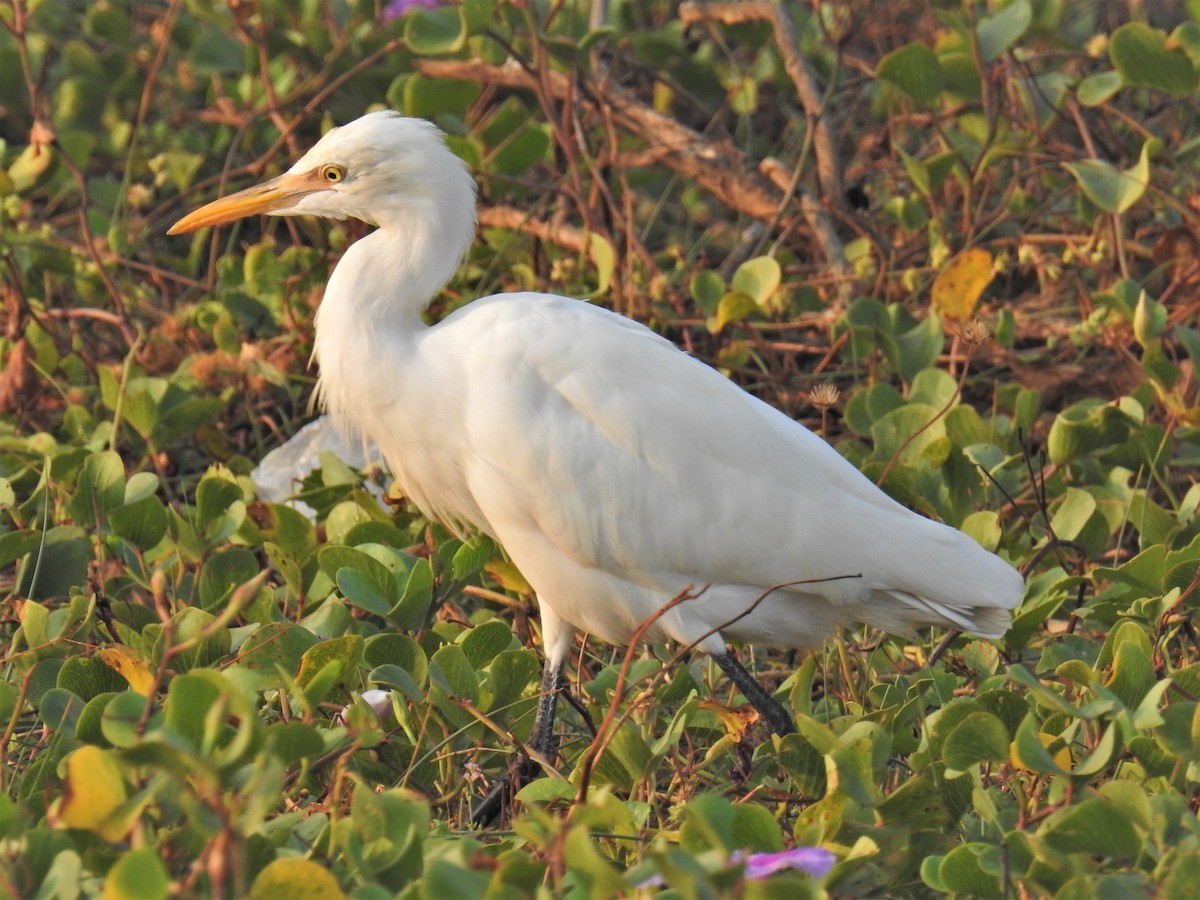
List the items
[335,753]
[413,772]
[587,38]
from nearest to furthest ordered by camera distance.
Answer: [335,753] < [413,772] < [587,38]

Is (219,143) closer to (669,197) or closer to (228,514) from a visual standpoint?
(669,197)

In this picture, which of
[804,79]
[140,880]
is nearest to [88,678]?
[140,880]

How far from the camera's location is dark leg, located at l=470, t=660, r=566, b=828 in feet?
7.75

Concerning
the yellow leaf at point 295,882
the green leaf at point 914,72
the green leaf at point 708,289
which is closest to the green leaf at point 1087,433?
Answer: the green leaf at point 708,289

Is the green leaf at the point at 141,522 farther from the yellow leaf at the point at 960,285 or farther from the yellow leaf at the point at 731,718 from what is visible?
the yellow leaf at the point at 960,285

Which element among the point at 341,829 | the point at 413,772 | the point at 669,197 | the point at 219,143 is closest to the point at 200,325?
→ the point at 219,143

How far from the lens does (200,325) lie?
12.9 ft

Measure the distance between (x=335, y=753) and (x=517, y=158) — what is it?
7.28 ft

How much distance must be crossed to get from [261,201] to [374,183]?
196 mm

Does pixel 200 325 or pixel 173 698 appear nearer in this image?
pixel 173 698

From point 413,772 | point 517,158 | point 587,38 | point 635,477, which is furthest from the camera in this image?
point 517,158

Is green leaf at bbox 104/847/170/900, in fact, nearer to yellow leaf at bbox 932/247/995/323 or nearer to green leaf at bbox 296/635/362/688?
green leaf at bbox 296/635/362/688

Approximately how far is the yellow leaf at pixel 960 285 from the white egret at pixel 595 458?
38.6 inches

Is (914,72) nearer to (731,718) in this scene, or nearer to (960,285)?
(960,285)
